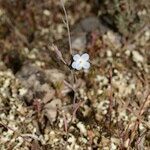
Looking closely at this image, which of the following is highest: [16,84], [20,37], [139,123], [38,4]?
[38,4]

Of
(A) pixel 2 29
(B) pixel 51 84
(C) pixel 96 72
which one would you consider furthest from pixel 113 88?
(A) pixel 2 29

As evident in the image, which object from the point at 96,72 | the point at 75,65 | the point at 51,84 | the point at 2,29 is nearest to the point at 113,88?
the point at 96,72

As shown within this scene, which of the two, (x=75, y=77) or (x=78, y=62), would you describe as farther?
(x=75, y=77)

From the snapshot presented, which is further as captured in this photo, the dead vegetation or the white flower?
the dead vegetation

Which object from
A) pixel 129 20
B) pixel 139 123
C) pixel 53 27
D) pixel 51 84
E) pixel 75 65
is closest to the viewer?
pixel 75 65

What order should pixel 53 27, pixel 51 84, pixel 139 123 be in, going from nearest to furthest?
pixel 139 123 → pixel 51 84 → pixel 53 27

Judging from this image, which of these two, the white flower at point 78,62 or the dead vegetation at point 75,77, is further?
the dead vegetation at point 75,77

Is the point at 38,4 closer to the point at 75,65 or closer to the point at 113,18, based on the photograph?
the point at 113,18

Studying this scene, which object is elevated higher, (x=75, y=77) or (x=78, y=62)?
(x=75, y=77)

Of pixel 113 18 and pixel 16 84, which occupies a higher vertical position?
pixel 113 18

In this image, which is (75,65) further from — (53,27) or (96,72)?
(53,27)

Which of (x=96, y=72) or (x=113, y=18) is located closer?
(x=96, y=72)
